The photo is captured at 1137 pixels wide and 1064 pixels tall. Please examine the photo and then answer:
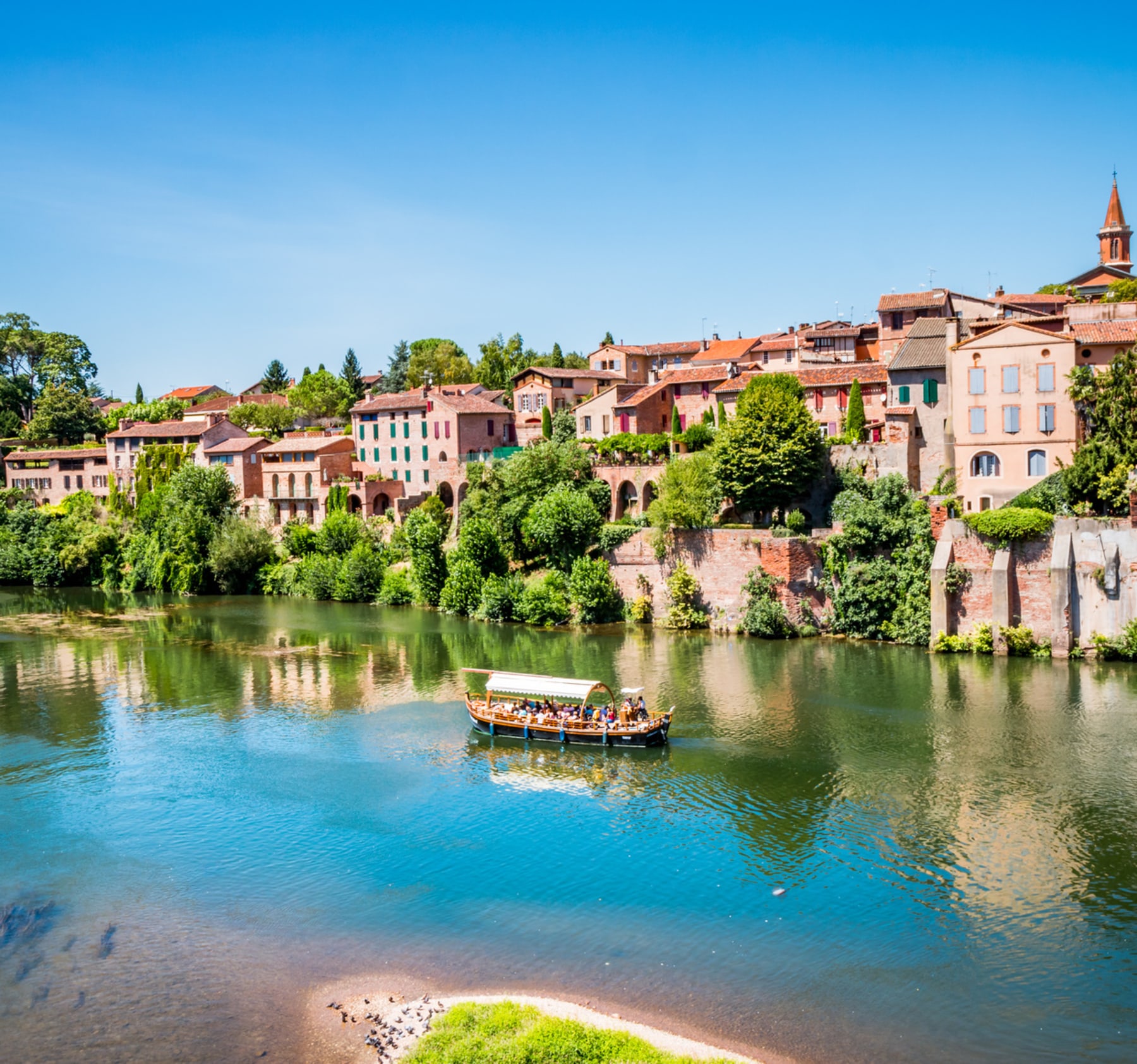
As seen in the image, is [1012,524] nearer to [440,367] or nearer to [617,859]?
[617,859]

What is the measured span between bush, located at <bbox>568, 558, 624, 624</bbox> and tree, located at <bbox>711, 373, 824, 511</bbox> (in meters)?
7.77

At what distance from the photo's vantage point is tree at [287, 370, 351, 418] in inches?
4365

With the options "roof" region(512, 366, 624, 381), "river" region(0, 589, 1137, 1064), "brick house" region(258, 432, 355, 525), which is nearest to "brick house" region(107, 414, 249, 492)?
"brick house" region(258, 432, 355, 525)

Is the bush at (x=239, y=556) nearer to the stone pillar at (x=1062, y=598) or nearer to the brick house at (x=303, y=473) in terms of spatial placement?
the brick house at (x=303, y=473)

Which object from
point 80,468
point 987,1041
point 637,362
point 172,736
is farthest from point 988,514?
point 80,468

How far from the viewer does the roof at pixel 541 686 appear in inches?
1449

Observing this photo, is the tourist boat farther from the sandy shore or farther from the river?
the sandy shore

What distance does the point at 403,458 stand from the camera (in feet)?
264

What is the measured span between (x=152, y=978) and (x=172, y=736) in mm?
17663

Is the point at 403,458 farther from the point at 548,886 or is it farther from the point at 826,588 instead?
the point at 548,886

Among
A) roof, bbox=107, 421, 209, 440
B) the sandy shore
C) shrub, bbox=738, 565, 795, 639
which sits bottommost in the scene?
the sandy shore

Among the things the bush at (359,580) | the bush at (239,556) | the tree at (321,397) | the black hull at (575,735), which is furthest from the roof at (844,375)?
the tree at (321,397)

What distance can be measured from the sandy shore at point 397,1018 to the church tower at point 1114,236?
94904 millimetres

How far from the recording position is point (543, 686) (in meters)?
37.7
